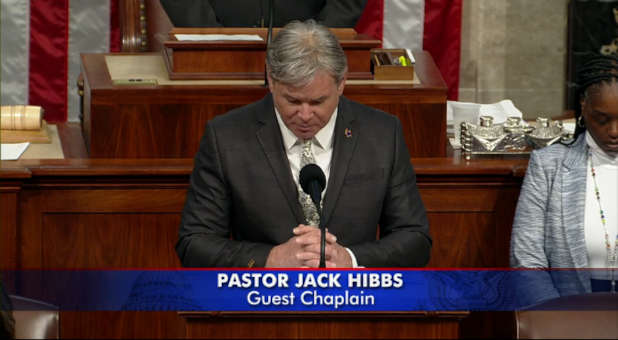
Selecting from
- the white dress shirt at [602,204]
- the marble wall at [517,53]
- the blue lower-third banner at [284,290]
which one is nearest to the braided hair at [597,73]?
the white dress shirt at [602,204]

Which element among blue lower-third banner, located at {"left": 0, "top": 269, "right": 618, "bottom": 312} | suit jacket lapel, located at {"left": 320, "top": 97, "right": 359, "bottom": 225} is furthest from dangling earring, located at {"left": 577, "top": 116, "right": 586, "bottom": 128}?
blue lower-third banner, located at {"left": 0, "top": 269, "right": 618, "bottom": 312}

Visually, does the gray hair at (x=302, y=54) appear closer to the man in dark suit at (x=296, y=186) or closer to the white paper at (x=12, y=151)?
the man in dark suit at (x=296, y=186)

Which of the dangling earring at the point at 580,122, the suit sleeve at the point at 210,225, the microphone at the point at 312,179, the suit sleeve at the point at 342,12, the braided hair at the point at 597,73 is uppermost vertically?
the suit sleeve at the point at 342,12

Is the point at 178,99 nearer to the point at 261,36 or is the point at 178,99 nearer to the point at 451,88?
the point at 261,36

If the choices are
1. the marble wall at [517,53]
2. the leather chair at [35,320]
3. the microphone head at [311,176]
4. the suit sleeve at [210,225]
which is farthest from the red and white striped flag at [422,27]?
the leather chair at [35,320]

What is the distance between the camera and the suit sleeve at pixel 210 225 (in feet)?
9.26

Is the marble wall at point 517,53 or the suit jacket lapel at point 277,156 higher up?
the marble wall at point 517,53

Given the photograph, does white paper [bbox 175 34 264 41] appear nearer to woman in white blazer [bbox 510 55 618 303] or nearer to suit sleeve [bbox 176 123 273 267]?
suit sleeve [bbox 176 123 273 267]

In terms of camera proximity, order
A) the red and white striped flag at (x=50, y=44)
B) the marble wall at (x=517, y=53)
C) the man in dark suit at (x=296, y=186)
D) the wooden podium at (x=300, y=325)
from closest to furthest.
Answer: the wooden podium at (x=300, y=325), the man in dark suit at (x=296, y=186), the red and white striped flag at (x=50, y=44), the marble wall at (x=517, y=53)

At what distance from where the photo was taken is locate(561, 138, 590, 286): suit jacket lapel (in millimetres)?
3180

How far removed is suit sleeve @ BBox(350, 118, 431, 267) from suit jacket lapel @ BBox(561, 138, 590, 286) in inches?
18.1

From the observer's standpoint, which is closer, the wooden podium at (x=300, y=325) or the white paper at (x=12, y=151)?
the wooden podium at (x=300, y=325)

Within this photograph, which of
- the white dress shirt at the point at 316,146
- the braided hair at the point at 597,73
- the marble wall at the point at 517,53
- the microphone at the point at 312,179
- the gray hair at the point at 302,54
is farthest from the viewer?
the marble wall at the point at 517,53

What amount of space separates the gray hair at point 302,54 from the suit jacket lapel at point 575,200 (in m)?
0.87
